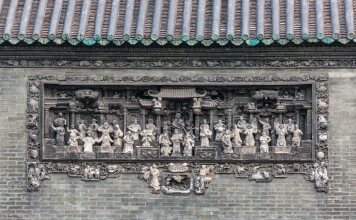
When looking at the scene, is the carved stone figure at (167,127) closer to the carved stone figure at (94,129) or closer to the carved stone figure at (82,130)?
the carved stone figure at (94,129)

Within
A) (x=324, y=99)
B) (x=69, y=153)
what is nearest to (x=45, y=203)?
(x=69, y=153)

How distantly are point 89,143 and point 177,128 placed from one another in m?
1.41

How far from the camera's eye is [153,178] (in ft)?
55.2

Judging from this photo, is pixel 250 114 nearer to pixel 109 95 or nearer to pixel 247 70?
pixel 247 70

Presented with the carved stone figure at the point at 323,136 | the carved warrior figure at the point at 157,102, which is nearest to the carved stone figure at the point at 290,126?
the carved stone figure at the point at 323,136

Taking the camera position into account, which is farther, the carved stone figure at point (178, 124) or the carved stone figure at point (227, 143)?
the carved stone figure at point (178, 124)

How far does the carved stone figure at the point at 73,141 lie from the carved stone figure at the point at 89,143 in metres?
0.12

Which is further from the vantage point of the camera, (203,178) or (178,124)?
(178,124)

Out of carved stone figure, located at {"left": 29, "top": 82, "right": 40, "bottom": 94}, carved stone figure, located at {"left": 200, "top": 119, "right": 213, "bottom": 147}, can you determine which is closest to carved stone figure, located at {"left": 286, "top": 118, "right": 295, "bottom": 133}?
carved stone figure, located at {"left": 200, "top": 119, "right": 213, "bottom": 147}

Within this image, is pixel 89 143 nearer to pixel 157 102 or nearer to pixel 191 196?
pixel 157 102

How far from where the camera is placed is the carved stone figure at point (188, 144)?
16.9 metres

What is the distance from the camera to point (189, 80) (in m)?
17.0

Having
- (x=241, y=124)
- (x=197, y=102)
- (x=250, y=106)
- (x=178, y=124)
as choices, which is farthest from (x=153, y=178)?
(x=250, y=106)

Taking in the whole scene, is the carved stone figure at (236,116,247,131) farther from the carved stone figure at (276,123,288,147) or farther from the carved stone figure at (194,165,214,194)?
the carved stone figure at (194,165,214,194)
